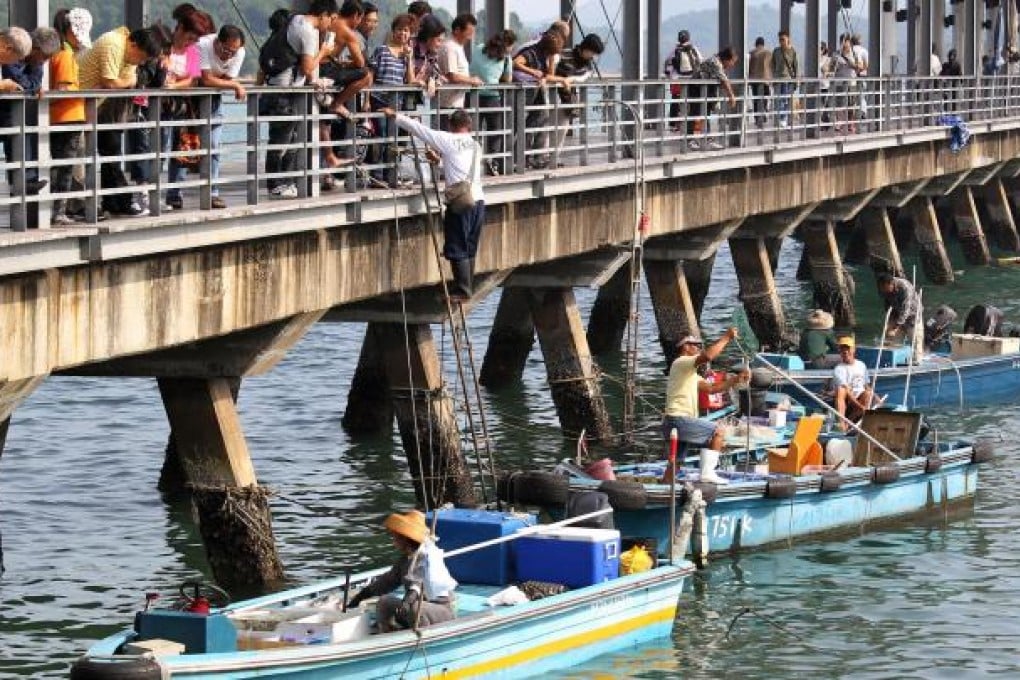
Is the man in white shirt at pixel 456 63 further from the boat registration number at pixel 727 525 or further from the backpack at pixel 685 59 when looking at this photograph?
the backpack at pixel 685 59

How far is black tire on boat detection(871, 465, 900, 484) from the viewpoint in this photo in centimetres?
2675

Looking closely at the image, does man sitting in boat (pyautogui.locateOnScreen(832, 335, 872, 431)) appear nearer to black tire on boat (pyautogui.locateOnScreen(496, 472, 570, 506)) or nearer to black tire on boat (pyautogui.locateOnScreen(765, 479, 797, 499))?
black tire on boat (pyautogui.locateOnScreen(765, 479, 797, 499))

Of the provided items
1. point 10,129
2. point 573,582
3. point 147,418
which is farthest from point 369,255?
point 147,418

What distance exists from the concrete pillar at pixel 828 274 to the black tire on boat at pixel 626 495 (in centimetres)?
2263

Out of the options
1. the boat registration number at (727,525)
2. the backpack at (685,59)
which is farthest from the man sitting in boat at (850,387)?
the backpack at (685,59)

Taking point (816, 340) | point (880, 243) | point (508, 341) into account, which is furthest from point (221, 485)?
point (880, 243)

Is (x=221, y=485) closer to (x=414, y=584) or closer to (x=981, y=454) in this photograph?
(x=414, y=584)

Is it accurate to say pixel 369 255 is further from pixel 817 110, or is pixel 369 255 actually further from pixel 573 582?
pixel 817 110

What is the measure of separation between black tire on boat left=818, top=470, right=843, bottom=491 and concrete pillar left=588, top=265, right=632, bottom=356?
14.7 metres

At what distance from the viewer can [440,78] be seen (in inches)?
1051

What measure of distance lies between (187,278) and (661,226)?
525 inches

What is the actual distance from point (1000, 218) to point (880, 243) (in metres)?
13.4

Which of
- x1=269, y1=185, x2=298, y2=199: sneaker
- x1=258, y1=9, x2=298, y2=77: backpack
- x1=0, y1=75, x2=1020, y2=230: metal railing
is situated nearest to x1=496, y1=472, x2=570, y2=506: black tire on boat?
x1=0, y1=75, x2=1020, y2=230: metal railing

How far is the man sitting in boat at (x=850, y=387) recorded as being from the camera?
30.9 m
